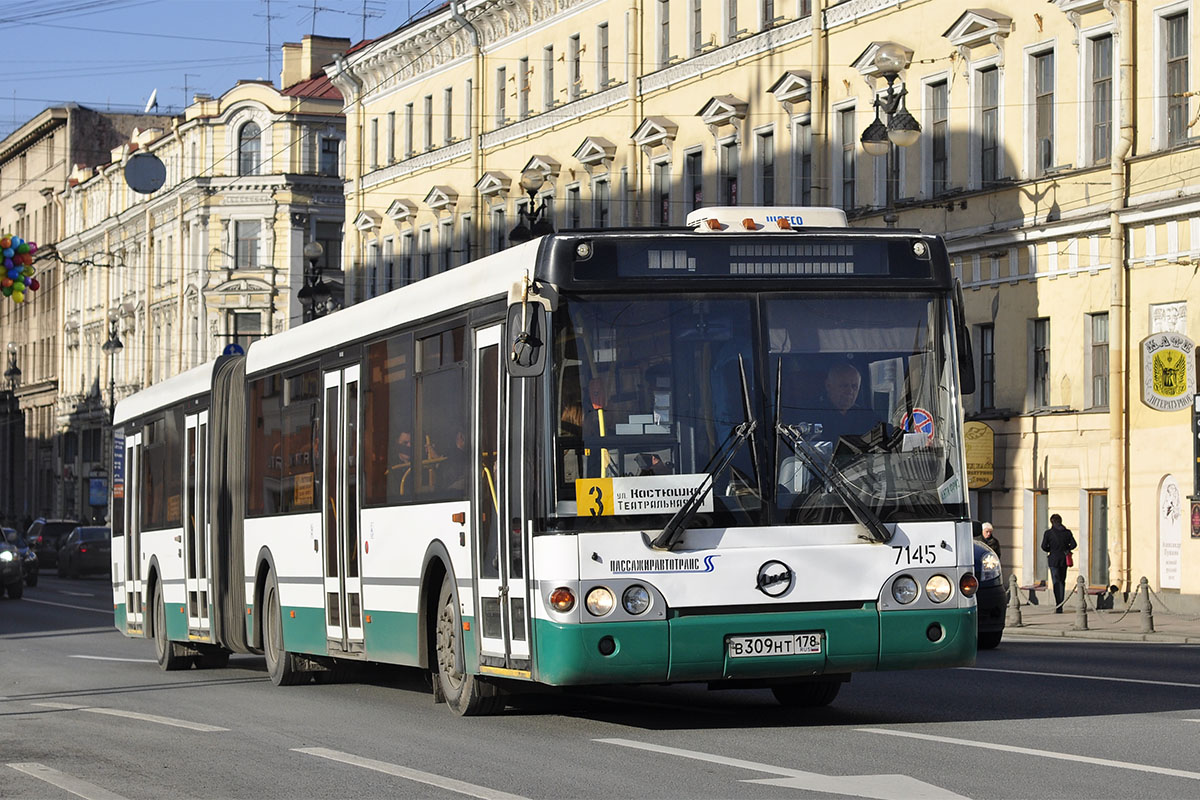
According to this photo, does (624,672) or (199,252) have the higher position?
(199,252)

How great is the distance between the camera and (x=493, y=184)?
5606cm

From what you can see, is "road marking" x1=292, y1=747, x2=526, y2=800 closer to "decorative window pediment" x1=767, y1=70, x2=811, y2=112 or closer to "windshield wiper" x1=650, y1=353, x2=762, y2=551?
"windshield wiper" x1=650, y1=353, x2=762, y2=551

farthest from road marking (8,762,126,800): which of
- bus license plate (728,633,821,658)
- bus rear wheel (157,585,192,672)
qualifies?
bus rear wheel (157,585,192,672)

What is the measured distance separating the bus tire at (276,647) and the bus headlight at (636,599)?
698 cm

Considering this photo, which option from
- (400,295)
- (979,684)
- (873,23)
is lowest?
(979,684)

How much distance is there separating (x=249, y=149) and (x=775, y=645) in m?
75.5

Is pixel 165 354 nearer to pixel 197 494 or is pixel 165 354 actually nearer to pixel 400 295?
pixel 197 494

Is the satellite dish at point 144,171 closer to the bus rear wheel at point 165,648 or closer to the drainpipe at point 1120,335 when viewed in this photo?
the drainpipe at point 1120,335

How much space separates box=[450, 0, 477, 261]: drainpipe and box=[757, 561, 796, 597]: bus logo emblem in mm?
44129

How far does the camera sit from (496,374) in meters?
13.6

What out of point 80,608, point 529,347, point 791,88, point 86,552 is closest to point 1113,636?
point 529,347

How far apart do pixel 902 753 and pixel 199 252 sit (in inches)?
3034

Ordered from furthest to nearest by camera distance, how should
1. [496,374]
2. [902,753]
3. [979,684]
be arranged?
[979,684], [496,374], [902,753]

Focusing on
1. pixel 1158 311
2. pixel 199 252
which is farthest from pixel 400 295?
pixel 199 252
